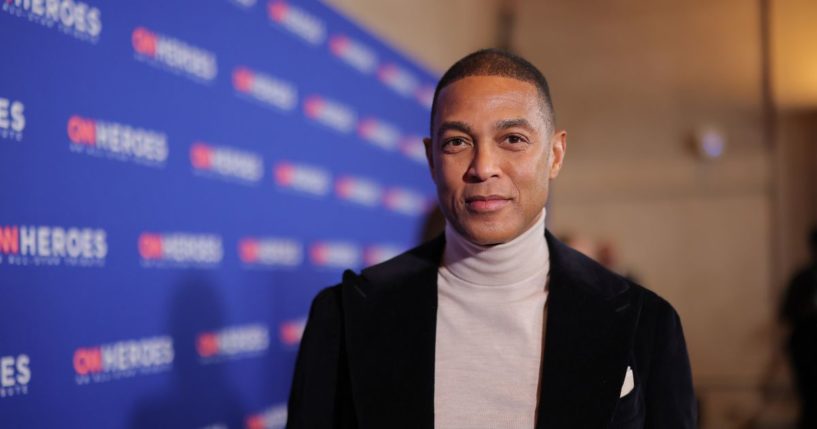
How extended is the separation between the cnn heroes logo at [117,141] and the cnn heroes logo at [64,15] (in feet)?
0.88

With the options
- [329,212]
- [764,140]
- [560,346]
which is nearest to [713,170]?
[764,140]

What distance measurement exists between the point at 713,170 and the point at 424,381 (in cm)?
720

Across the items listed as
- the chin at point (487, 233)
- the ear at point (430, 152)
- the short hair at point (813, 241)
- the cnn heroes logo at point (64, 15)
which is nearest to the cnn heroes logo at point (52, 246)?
the cnn heroes logo at point (64, 15)

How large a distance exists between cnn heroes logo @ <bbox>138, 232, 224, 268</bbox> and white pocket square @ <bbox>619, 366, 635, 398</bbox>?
1.85 m

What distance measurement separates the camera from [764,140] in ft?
26.3

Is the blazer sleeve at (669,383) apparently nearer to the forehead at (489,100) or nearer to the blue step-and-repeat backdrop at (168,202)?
the forehead at (489,100)

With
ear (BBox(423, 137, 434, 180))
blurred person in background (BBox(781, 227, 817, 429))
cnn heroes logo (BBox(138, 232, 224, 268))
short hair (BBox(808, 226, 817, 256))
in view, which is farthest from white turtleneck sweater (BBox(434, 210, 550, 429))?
short hair (BBox(808, 226, 817, 256))

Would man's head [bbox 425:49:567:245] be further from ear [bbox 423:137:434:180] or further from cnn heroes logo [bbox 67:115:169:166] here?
cnn heroes logo [bbox 67:115:169:166]

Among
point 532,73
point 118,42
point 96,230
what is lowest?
point 96,230

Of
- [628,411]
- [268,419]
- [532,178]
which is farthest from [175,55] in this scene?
[628,411]

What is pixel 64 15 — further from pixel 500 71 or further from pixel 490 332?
pixel 490 332

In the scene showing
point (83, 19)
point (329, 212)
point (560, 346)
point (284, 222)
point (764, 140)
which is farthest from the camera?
point (764, 140)

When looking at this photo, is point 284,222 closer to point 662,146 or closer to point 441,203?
point 441,203

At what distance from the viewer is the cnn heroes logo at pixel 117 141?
2625mm
